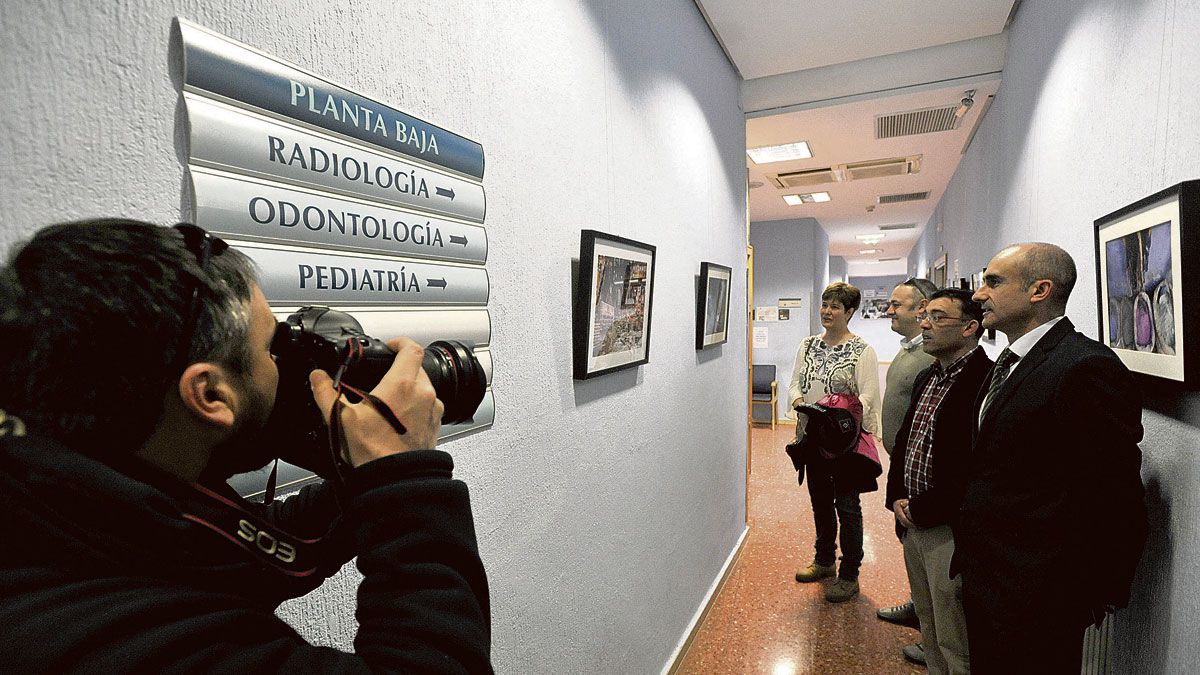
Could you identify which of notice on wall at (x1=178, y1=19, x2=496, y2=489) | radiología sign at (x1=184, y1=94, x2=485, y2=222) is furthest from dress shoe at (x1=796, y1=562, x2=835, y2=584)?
radiología sign at (x1=184, y1=94, x2=485, y2=222)

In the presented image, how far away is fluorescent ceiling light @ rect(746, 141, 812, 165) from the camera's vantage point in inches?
191

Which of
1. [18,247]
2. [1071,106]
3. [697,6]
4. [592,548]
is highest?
[697,6]

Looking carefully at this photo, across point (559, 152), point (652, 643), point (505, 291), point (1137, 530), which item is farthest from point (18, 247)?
point (652, 643)

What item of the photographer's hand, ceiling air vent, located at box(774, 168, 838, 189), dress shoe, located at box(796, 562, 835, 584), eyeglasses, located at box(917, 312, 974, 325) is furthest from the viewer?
ceiling air vent, located at box(774, 168, 838, 189)

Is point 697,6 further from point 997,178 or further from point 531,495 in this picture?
point 531,495

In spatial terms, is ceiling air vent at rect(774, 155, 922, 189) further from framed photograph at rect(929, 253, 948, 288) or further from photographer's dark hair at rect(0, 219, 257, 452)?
photographer's dark hair at rect(0, 219, 257, 452)

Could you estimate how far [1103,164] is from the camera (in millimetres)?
1889

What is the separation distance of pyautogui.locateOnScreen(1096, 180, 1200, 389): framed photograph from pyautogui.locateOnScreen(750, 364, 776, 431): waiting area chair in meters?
5.85

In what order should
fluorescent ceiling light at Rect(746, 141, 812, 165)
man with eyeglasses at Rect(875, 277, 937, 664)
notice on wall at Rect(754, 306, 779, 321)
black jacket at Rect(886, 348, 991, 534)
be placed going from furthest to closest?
notice on wall at Rect(754, 306, 779, 321) → fluorescent ceiling light at Rect(746, 141, 812, 165) → man with eyeglasses at Rect(875, 277, 937, 664) → black jacket at Rect(886, 348, 991, 534)

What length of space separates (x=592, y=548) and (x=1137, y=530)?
1364 mm

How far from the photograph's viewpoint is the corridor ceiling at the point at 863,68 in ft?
9.52

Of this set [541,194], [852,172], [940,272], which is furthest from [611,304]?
[940,272]

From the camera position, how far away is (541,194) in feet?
5.05

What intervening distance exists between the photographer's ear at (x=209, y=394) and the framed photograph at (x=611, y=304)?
1189 mm
